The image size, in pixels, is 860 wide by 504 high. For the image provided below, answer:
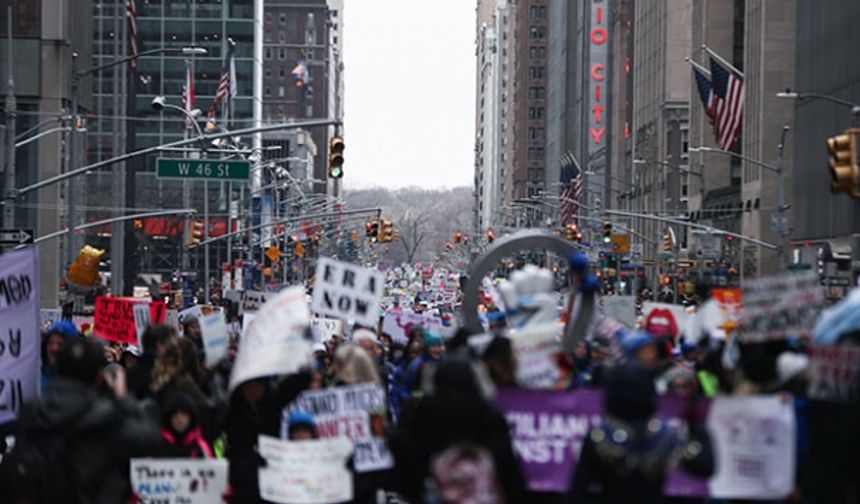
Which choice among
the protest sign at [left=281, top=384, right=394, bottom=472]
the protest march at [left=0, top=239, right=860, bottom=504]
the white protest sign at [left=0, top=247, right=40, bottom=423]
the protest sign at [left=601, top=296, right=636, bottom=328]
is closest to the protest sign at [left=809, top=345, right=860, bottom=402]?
the protest march at [left=0, top=239, right=860, bottom=504]

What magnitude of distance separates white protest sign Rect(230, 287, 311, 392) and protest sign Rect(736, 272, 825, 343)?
3.07 metres

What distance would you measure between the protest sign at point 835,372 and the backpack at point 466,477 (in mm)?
2138

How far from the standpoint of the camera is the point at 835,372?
368 inches

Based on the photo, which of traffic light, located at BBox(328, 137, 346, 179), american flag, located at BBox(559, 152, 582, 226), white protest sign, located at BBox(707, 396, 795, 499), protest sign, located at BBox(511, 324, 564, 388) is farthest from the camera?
american flag, located at BBox(559, 152, 582, 226)

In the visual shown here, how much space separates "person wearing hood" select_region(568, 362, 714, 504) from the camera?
8492 millimetres

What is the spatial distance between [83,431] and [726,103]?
5172cm

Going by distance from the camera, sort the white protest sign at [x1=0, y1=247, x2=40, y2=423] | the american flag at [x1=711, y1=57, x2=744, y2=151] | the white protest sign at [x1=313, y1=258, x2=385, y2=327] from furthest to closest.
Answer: the american flag at [x1=711, y1=57, x2=744, y2=151], the white protest sign at [x1=313, y1=258, x2=385, y2=327], the white protest sign at [x1=0, y1=247, x2=40, y2=423]

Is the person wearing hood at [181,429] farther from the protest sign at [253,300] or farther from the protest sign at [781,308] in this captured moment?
the protest sign at [253,300]

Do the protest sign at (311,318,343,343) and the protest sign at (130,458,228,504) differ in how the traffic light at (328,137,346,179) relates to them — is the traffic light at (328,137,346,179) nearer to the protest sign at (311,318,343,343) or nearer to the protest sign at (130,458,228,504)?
the protest sign at (311,318,343,343)

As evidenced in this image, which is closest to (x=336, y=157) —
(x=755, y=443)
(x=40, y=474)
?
(x=40, y=474)

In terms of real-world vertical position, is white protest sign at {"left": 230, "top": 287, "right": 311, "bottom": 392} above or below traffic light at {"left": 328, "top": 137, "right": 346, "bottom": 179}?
below

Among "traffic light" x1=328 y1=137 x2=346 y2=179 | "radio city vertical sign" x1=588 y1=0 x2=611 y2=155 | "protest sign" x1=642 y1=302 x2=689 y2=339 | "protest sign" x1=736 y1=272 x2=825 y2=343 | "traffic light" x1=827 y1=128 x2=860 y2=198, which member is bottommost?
"protest sign" x1=642 y1=302 x2=689 y2=339

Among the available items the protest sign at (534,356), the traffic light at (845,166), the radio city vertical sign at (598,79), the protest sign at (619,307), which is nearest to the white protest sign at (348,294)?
the protest sign at (534,356)

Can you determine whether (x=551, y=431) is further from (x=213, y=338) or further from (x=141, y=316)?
(x=141, y=316)
